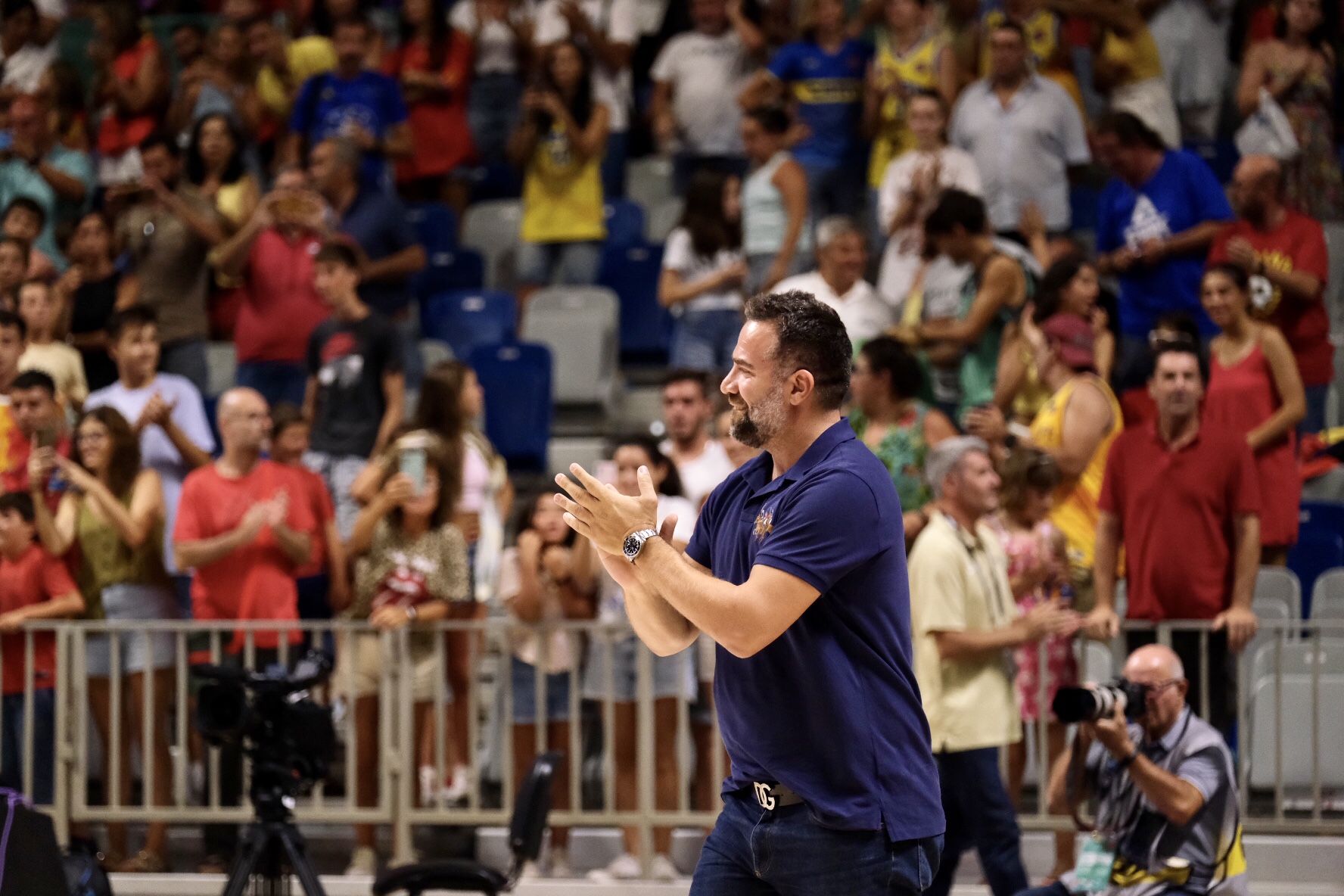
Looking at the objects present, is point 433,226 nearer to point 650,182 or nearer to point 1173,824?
point 650,182

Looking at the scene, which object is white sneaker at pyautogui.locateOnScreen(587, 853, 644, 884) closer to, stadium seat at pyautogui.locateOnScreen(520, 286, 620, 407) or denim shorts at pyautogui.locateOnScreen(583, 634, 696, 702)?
denim shorts at pyautogui.locateOnScreen(583, 634, 696, 702)

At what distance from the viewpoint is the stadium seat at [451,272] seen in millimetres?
10859

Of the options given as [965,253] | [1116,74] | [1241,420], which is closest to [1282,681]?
[1241,420]

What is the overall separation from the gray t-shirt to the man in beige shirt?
15.8 inches

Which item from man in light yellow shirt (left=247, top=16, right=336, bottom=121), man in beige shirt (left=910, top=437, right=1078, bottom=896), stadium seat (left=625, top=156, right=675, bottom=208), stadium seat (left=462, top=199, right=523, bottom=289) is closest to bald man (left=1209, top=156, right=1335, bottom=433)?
man in beige shirt (left=910, top=437, right=1078, bottom=896)

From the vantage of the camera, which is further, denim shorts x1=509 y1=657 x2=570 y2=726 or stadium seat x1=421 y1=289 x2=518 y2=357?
stadium seat x1=421 y1=289 x2=518 y2=357

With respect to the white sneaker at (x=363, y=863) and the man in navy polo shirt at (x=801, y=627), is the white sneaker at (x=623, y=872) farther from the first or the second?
the man in navy polo shirt at (x=801, y=627)

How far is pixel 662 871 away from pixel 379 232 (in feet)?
14.3

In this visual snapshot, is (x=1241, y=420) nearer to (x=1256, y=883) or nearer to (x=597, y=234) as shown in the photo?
(x=1256, y=883)

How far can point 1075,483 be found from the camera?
6.96 meters

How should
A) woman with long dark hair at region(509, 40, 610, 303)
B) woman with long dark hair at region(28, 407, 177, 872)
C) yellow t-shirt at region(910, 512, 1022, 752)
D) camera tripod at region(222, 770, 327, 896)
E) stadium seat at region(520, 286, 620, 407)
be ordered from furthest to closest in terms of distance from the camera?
woman with long dark hair at region(509, 40, 610, 303) → stadium seat at region(520, 286, 620, 407) → woman with long dark hair at region(28, 407, 177, 872) → yellow t-shirt at region(910, 512, 1022, 752) → camera tripod at region(222, 770, 327, 896)

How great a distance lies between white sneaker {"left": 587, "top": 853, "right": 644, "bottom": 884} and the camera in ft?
21.2

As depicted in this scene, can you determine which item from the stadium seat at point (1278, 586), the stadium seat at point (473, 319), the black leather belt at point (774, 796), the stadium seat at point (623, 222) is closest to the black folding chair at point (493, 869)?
the black leather belt at point (774, 796)

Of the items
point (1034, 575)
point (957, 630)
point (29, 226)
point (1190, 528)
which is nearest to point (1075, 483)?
point (1034, 575)
